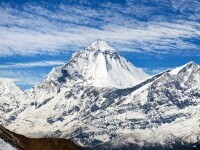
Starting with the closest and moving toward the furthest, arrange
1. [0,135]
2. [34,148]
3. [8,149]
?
[8,149] → [0,135] → [34,148]

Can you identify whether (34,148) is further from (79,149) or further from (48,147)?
(79,149)

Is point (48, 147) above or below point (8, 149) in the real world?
below

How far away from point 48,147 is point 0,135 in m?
55.7

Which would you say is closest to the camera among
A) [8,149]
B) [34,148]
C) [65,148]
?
[8,149]

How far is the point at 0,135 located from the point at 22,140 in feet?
165

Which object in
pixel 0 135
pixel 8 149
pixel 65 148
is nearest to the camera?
pixel 8 149

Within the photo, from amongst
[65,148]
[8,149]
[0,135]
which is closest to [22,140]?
[65,148]

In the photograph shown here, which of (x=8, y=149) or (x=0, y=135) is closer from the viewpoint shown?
(x=8, y=149)

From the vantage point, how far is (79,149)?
176375 millimetres

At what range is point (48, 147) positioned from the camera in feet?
520

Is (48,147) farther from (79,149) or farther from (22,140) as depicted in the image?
(79,149)

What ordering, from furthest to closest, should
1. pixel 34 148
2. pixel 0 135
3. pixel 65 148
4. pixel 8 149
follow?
pixel 65 148 < pixel 34 148 < pixel 0 135 < pixel 8 149

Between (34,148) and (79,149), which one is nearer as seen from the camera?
(34,148)

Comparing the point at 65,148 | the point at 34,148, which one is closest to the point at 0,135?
the point at 34,148
